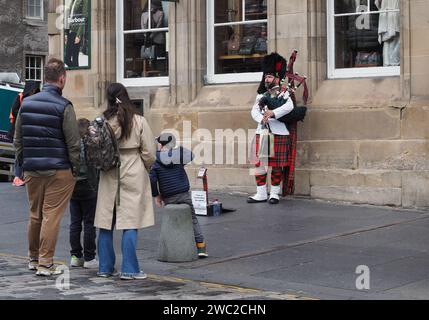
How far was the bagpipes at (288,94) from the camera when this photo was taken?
43.0 ft

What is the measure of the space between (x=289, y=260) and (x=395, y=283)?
1449 millimetres

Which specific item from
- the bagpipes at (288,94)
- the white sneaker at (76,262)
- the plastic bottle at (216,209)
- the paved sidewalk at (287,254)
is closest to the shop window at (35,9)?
the paved sidewalk at (287,254)

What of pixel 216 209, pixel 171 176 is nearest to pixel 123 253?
pixel 171 176

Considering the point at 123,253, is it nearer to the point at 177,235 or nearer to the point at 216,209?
the point at 177,235

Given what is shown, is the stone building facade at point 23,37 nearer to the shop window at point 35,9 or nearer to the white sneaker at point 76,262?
the shop window at point 35,9

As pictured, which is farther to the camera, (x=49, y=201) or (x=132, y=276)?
(x=49, y=201)

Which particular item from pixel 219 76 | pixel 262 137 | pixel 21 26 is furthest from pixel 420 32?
pixel 21 26

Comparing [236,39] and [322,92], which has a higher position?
[236,39]

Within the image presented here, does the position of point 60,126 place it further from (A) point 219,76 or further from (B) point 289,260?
(A) point 219,76

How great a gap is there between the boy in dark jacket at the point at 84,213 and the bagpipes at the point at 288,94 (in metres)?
4.67

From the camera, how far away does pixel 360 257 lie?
29.8 feet

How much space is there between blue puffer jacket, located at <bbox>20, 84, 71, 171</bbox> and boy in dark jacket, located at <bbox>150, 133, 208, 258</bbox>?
3.45 ft

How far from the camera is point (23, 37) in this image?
3375cm

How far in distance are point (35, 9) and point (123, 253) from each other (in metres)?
27.9
